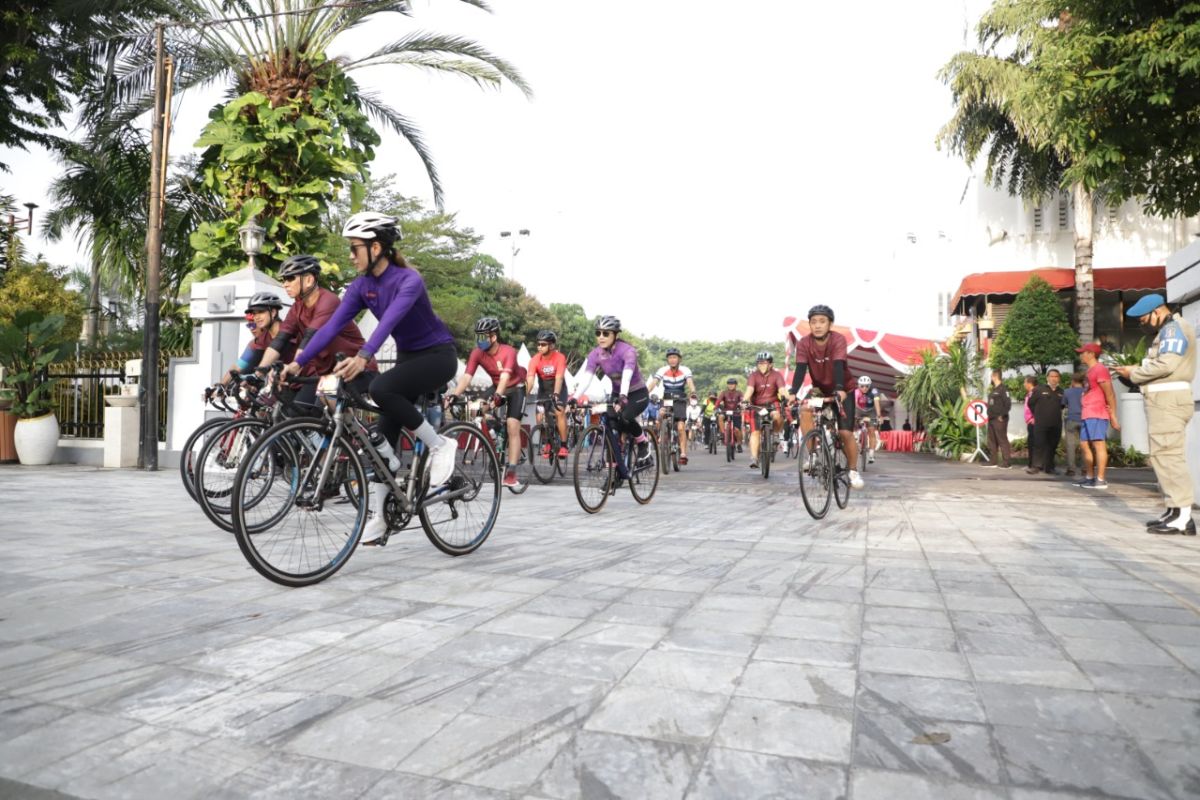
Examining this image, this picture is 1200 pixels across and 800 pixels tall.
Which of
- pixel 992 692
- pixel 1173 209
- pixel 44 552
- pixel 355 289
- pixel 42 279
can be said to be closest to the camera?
pixel 992 692

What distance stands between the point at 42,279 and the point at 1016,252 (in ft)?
114

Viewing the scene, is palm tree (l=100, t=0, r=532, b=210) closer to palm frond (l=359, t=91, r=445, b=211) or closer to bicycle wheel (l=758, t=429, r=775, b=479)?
palm frond (l=359, t=91, r=445, b=211)

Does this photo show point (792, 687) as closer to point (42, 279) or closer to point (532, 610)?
point (532, 610)

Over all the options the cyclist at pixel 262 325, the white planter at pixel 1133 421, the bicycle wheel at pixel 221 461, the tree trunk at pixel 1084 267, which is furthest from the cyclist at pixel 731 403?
the bicycle wheel at pixel 221 461

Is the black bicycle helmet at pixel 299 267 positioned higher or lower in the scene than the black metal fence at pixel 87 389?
higher

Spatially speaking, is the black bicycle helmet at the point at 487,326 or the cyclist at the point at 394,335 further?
the black bicycle helmet at the point at 487,326

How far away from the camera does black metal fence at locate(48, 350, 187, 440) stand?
1416 centimetres

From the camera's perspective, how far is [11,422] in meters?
13.8

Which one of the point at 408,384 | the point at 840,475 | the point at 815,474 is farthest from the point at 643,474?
the point at 408,384

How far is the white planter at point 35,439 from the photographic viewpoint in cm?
1356

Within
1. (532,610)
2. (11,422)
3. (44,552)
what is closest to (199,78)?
(11,422)

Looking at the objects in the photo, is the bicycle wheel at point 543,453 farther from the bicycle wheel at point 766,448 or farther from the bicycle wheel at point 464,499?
the bicycle wheel at point 464,499

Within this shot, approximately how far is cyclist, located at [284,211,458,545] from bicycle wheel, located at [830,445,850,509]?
4505 mm

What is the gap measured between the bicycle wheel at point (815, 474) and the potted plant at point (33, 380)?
12161 mm
